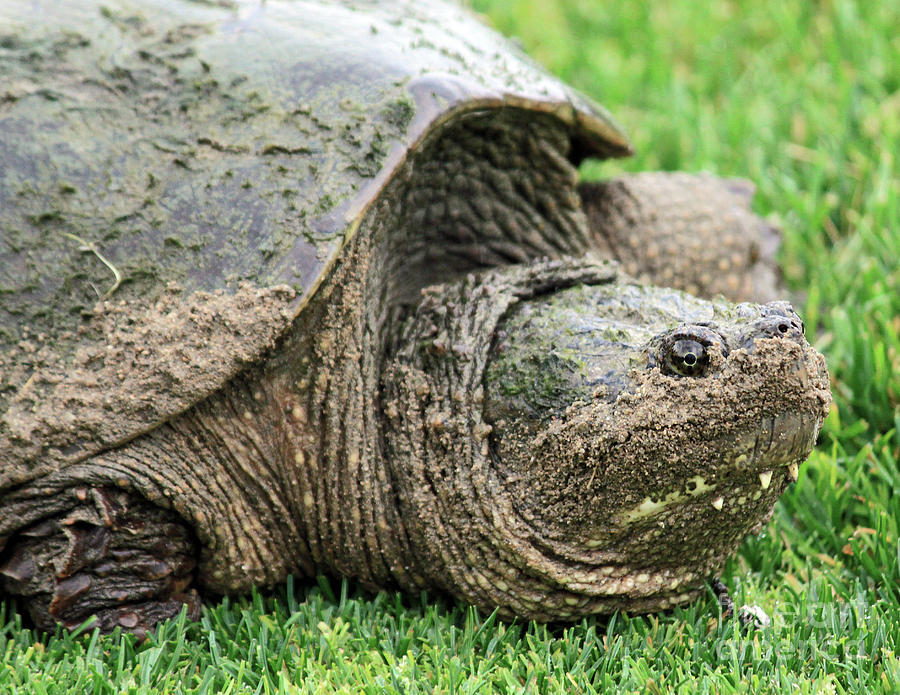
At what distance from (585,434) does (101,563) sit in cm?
117

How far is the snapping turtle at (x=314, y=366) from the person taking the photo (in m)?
2.23

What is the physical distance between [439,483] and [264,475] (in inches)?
16.9

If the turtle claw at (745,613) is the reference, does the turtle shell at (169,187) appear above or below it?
above

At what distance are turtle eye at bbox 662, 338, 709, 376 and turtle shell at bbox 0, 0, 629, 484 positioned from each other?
0.77 meters

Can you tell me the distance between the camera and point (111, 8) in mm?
2799

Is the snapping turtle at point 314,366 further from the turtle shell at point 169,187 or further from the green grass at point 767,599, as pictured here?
the green grass at point 767,599

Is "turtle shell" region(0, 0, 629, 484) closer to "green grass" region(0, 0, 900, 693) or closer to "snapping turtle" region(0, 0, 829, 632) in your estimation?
"snapping turtle" region(0, 0, 829, 632)

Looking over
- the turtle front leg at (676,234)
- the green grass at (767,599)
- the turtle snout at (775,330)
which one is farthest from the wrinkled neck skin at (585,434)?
the turtle front leg at (676,234)

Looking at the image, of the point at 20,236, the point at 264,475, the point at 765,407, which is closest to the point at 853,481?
the point at 765,407

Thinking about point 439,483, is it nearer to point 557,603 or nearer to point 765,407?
point 557,603

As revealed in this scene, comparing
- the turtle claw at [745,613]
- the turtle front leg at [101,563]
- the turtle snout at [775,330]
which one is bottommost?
the turtle front leg at [101,563]

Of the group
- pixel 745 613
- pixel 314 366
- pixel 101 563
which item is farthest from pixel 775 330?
pixel 101 563

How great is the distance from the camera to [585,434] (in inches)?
87.7

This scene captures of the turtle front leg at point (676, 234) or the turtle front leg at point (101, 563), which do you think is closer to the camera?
the turtle front leg at point (101, 563)
